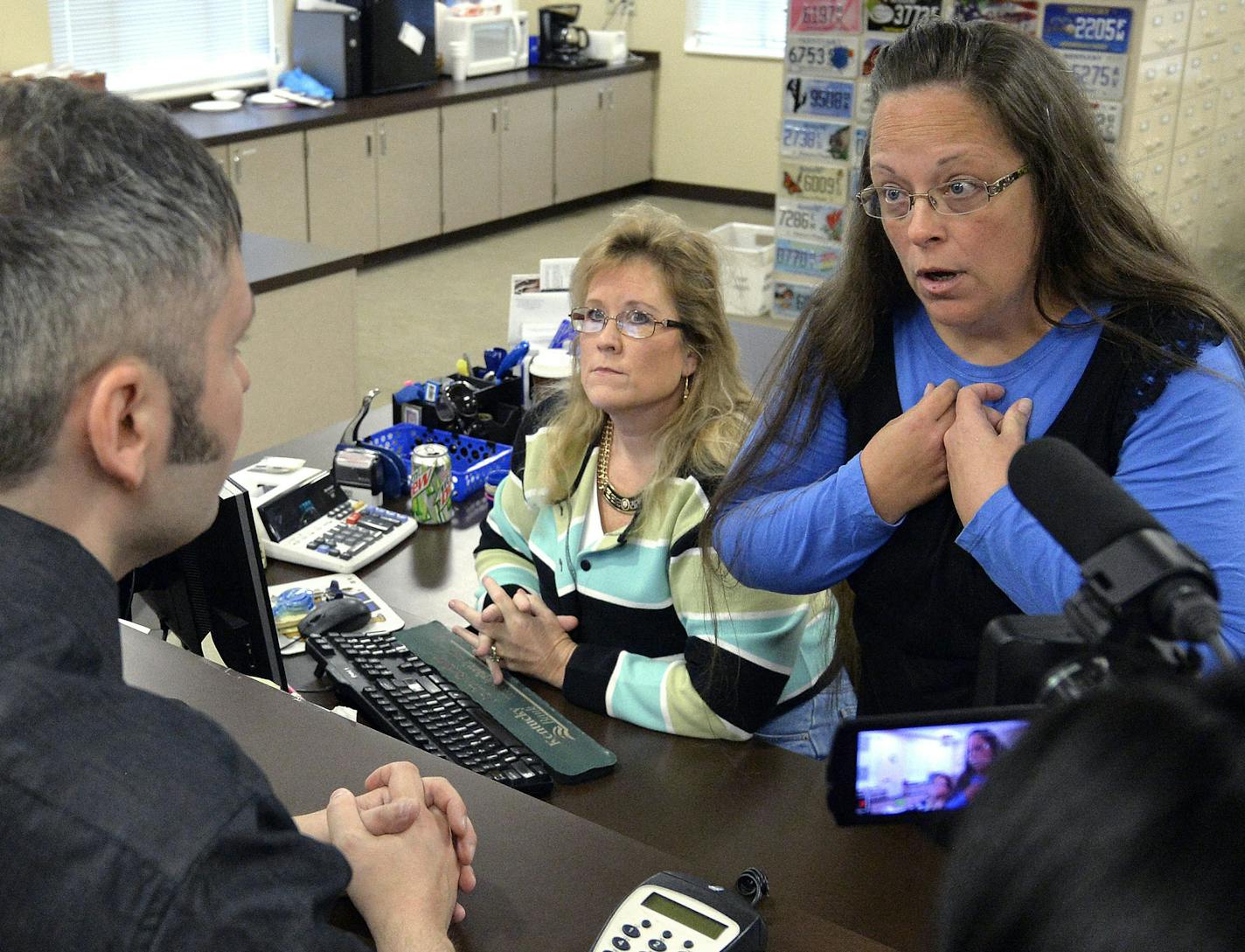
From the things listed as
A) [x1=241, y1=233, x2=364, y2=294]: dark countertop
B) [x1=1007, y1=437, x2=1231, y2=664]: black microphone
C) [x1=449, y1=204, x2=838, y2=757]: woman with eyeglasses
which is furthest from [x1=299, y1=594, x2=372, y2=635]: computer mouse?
[x1=241, y1=233, x2=364, y2=294]: dark countertop

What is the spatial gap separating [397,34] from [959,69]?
5.85 meters

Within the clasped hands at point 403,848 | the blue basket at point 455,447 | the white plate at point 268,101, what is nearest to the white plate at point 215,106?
the white plate at point 268,101

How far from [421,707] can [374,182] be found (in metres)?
5.28

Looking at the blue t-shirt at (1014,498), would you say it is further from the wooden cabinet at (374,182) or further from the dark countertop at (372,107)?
the wooden cabinet at (374,182)

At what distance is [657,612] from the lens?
6.16 ft

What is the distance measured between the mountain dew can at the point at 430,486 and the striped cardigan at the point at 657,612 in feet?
0.75

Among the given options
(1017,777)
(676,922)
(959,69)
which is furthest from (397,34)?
(1017,777)

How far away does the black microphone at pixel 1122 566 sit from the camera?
1.74ft

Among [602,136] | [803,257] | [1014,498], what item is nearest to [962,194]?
[1014,498]

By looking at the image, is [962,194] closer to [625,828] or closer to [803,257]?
[625,828]

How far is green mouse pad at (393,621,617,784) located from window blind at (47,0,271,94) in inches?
181

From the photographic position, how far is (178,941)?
0.72m

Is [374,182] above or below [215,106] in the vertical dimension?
below

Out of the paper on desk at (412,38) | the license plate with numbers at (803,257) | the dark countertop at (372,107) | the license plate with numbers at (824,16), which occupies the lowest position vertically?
the license plate with numbers at (803,257)
